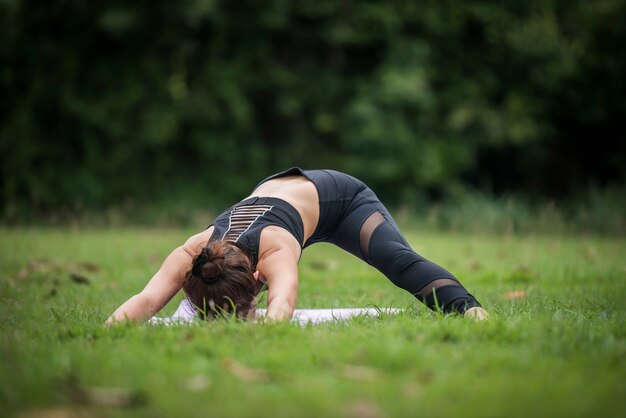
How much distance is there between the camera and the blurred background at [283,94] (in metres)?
14.2

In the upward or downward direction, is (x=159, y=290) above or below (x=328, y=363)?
below

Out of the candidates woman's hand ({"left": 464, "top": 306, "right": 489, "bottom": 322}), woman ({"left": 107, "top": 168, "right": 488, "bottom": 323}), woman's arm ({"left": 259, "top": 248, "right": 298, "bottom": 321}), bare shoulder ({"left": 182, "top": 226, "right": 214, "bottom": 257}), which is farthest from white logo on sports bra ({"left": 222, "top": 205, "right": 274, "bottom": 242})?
woman's hand ({"left": 464, "top": 306, "right": 489, "bottom": 322})

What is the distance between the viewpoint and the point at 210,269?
10.6 ft

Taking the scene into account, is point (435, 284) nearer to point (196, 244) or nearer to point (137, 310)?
point (196, 244)

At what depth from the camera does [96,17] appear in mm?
14375

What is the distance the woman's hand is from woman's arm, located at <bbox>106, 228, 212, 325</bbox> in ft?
4.72

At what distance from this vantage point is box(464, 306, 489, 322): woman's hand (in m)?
3.25

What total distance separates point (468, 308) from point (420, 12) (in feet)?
42.7

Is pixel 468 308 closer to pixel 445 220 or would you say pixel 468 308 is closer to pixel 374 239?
pixel 374 239

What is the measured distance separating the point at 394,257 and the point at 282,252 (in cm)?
73

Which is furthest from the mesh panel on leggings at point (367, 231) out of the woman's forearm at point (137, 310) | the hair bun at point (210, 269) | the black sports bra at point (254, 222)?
the woman's forearm at point (137, 310)

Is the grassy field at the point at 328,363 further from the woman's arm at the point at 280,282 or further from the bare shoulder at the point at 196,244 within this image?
the bare shoulder at the point at 196,244

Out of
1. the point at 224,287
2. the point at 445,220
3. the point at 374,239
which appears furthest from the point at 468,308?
the point at 445,220

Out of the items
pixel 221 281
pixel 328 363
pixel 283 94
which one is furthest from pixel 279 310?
pixel 283 94
